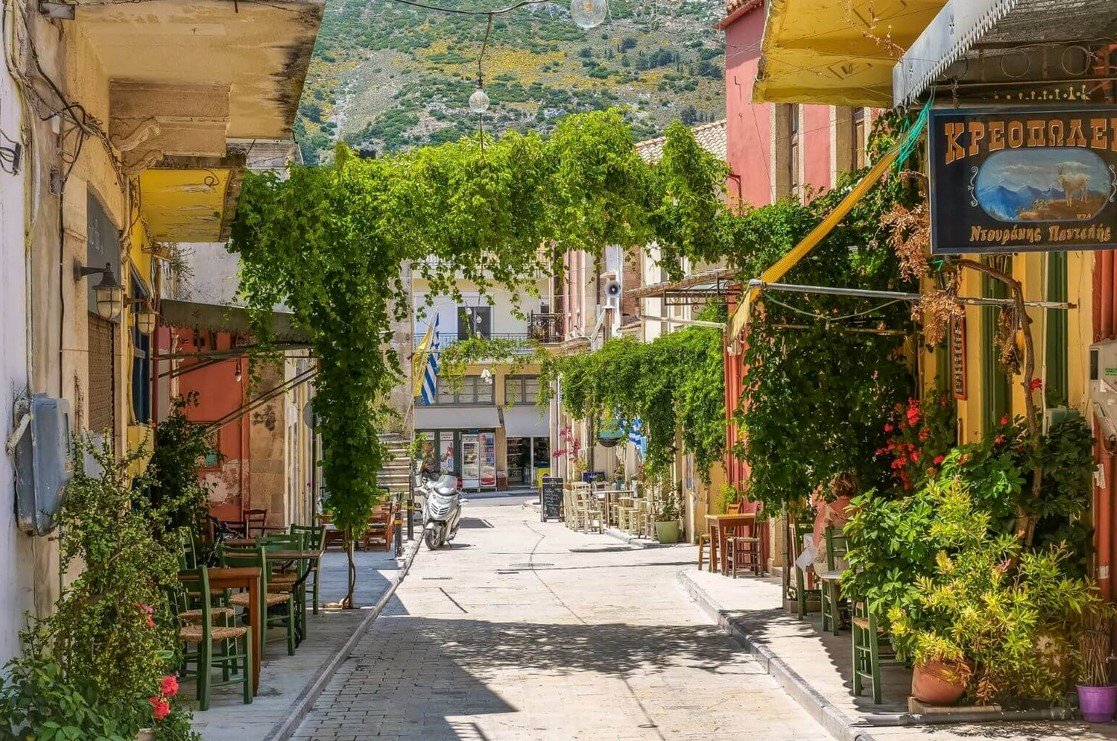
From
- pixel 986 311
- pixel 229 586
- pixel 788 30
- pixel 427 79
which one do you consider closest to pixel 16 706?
pixel 229 586

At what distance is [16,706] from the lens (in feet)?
22.2

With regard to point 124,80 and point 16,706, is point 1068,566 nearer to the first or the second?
point 16,706

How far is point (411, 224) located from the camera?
16.2 m

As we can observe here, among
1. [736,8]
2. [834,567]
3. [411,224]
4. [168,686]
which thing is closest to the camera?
[168,686]

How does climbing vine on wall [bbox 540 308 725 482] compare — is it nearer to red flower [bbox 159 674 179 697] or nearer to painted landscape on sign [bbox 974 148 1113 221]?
painted landscape on sign [bbox 974 148 1113 221]

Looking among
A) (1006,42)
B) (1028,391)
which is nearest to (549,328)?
(1028,391)

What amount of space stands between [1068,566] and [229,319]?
1110cm

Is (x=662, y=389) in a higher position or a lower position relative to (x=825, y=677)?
higher

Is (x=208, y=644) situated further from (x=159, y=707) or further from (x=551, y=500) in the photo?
(x=551, y=500)

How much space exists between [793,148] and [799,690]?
1232 centimetres

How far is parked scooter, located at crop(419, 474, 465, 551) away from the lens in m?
31.8

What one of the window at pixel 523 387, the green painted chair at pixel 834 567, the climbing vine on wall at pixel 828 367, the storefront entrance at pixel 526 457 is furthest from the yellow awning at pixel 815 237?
the window at pixel 523 387

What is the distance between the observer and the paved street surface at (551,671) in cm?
1101

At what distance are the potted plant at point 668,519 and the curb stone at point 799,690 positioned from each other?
13278 mm
